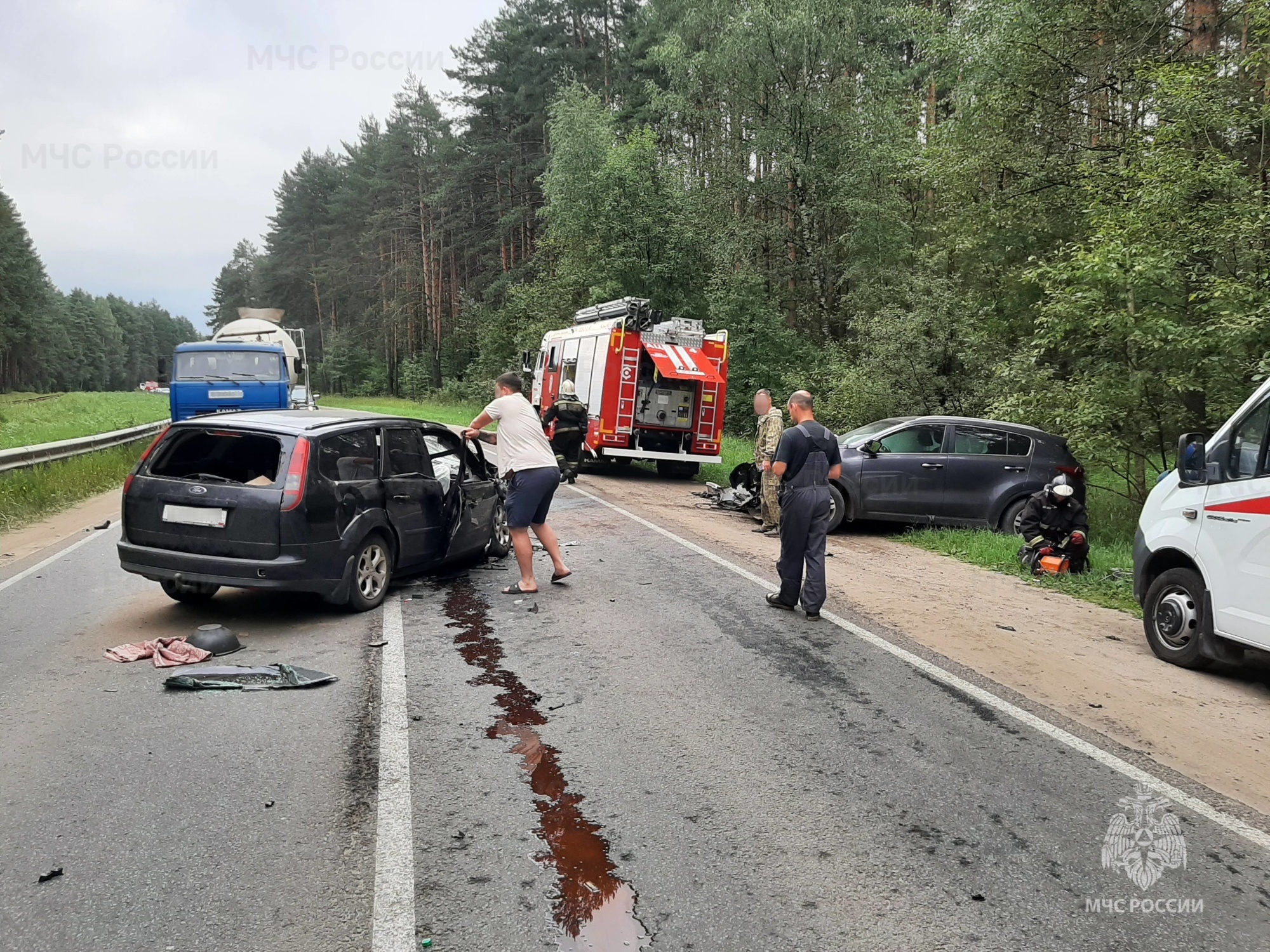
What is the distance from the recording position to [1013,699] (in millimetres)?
5352

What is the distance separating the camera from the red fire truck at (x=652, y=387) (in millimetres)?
17312

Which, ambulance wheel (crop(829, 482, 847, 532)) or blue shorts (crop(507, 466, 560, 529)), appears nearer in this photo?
blue shorts (crop(507, 466, 560, 529))

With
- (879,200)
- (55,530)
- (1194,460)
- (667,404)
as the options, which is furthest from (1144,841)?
(879,200)

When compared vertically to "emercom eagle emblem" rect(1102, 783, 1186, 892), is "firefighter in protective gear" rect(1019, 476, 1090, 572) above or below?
above

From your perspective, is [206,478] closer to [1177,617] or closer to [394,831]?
[394,831]

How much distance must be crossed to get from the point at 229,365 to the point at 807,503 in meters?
14.6

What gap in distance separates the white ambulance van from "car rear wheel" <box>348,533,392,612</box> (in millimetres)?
5878

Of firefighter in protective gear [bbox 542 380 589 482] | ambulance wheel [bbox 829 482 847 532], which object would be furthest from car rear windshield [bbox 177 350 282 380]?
ambulance wheel [bbox 829 482 847 532]

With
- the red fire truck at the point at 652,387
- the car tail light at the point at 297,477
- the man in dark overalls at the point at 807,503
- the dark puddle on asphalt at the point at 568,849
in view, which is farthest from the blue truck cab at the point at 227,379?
the dark puddle on asphalt at the point at 568,849

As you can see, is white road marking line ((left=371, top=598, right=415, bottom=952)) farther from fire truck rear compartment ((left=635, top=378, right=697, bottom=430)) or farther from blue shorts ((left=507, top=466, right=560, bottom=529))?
fire truck rear compartment ((left=635, top=378, right=697, bottom=430))

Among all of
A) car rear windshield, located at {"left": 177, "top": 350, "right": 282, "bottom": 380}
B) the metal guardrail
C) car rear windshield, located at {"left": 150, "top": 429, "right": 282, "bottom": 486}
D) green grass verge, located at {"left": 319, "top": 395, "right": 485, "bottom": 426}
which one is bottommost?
the metal guardrail

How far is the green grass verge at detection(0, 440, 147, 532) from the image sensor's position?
12.3 meters

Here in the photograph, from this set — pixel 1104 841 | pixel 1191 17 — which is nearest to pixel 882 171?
pixel 1191 17

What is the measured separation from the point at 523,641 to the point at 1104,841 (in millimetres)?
3797
